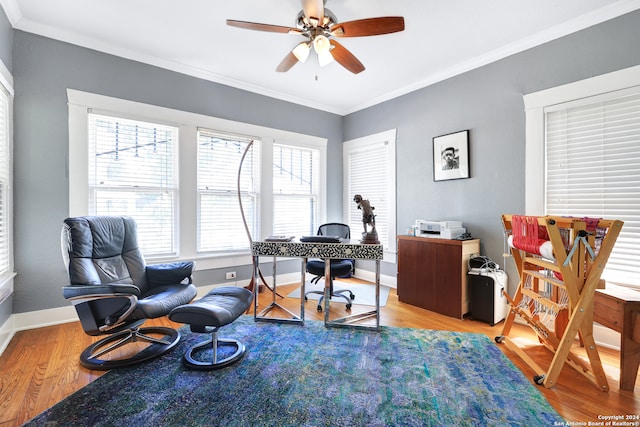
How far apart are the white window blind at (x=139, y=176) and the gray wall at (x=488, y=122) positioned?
298 centimetres

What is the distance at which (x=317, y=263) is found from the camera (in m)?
3.23

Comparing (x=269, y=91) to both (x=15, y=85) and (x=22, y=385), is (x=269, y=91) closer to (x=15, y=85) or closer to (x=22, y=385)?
(x=15, y=85)

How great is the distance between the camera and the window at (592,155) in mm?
2309

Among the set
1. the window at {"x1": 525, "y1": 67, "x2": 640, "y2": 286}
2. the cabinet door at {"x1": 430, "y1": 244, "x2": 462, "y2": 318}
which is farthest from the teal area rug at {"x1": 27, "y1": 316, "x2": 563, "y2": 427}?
the window at {"x1": 525, "y1": 67, "x2": 640, "y2": 286}

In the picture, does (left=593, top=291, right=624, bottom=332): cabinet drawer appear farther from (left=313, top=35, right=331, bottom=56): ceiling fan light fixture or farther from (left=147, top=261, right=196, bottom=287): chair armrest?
(left=147, top=261, right=196, bottom=287): chair armrest

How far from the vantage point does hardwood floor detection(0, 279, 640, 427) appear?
1.63m

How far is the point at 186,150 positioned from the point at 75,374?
238 centimetres

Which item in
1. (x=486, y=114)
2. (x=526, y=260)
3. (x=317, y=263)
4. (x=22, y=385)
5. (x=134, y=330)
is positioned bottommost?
(x=22, y=385)

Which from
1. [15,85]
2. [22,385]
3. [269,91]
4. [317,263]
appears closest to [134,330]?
[22,385]

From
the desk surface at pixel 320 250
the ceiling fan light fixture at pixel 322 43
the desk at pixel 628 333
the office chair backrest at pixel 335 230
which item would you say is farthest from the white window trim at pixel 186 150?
the desk at pixel 628 333

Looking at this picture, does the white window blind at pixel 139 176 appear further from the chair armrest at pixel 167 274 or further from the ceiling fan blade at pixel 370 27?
the ceiling fan blade at pixel 370 27

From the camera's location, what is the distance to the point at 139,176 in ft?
10.5

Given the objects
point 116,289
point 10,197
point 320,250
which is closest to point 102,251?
point 116,289

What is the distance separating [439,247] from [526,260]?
958 mm
